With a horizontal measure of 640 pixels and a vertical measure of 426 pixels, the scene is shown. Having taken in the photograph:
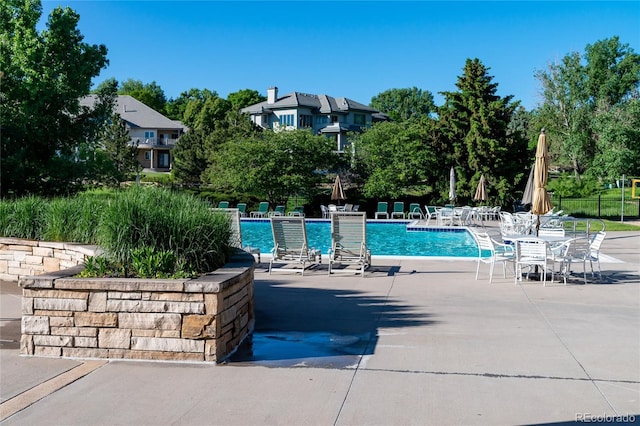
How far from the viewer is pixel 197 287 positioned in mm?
5129

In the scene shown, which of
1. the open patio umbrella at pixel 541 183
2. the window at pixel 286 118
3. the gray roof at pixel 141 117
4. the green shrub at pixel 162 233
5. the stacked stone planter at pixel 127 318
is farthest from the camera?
the gray roof at pixel 141 117

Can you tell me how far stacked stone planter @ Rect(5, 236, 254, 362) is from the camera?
517cm

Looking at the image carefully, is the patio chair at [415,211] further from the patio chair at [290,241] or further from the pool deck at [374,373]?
the pool deck at [374,373]

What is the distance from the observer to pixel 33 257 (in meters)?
8.84

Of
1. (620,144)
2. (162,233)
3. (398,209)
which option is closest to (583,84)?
(620,144)

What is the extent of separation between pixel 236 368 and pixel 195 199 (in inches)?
119

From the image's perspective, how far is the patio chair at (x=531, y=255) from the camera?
9.75 meters

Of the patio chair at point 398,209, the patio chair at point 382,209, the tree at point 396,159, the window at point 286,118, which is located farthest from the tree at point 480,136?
the window at point 286,118

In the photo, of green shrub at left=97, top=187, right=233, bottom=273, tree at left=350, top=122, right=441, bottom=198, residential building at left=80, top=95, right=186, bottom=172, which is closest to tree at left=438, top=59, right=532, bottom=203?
tree at left=350, top=122, right=441, bottom=198

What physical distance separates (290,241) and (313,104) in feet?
169

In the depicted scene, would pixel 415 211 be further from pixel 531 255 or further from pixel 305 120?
pixel 305 120

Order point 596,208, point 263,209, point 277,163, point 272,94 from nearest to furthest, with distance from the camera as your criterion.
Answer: point 263,209, point 277,163, point 596,208, point 272,94

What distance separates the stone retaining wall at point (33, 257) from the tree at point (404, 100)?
10437cm

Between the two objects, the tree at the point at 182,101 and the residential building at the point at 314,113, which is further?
the tree at the point at 182,101
